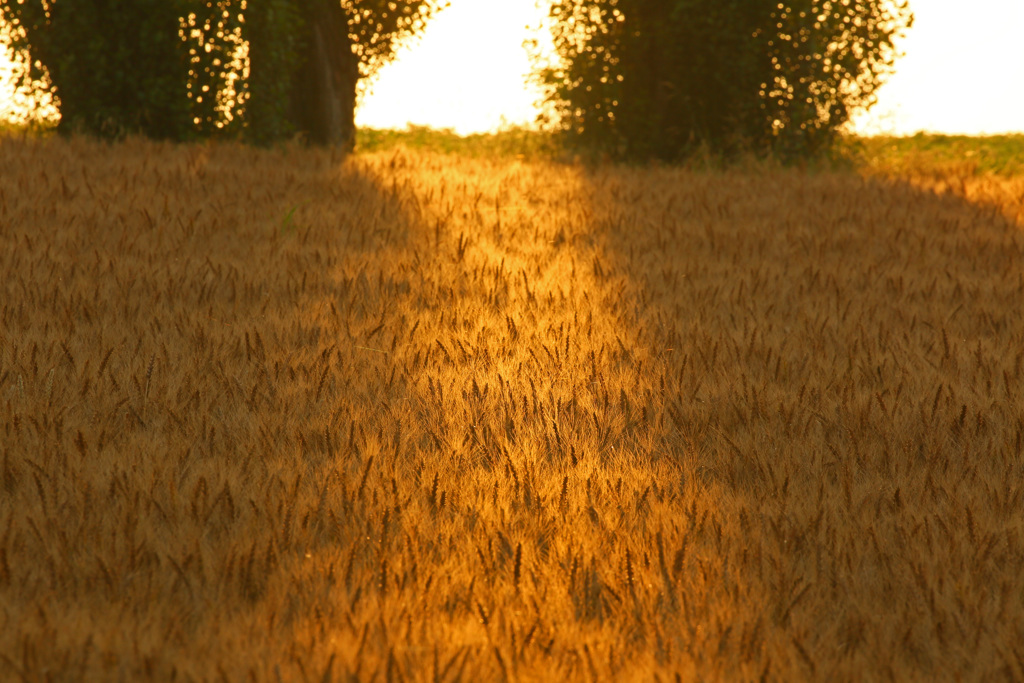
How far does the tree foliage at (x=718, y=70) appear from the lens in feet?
42.9

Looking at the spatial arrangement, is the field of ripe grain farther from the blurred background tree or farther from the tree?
the tree

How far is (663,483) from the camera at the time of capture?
3.18 m

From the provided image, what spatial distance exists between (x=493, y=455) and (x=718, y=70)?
36.7 ft

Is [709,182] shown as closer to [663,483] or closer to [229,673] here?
[663,483]

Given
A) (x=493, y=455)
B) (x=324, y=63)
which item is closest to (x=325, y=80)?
(x=324, y=63)

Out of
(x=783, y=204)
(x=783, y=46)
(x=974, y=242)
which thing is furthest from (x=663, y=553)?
(x=783, y=46)

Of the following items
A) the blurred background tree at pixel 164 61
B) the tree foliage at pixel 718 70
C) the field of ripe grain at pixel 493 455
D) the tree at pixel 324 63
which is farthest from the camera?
the tree foliage at pixel 718 70

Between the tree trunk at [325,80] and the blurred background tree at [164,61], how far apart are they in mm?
269

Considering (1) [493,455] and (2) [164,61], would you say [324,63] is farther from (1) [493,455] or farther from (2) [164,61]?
(1) [493,455]

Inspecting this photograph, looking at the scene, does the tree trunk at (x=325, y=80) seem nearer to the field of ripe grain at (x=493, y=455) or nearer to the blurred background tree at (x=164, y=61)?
the blurred background tree at (x=164, y=61)

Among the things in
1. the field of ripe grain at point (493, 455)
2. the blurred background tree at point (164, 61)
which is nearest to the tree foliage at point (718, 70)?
the blurred background tree at point (164, 61)

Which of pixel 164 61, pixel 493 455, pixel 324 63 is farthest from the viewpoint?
pixel 324 63

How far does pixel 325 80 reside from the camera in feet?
43.8

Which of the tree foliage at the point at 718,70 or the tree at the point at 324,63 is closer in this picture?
the tree at the point at 324,63
